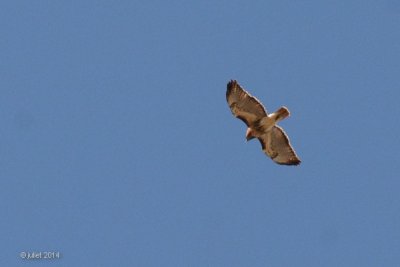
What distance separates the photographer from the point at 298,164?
3878cm

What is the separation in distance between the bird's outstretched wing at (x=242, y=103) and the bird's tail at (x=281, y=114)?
0.42 meters

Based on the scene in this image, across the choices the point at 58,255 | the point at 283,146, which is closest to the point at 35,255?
the point at 58,255

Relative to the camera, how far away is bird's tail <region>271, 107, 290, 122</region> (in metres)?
36.1

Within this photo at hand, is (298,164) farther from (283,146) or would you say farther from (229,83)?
(229,83)

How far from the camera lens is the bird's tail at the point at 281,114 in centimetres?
3607

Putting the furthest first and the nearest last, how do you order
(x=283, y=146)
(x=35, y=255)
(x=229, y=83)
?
(x=35, y=255), (x=283, y=146), (x=229, y=83)

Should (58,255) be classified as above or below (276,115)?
above

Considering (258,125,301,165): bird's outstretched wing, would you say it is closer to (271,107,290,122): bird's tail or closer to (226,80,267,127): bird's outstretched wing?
(271,107,290,122): bird's tail

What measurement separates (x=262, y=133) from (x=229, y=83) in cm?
318

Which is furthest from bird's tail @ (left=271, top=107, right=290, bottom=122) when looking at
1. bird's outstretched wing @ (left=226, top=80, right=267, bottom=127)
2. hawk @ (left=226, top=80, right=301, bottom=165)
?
bird's outstretched wing @ (left=226, top=80, right=267, bottom=127)

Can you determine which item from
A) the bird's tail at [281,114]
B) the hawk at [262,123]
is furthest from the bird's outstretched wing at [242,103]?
the bird's tail at [281,114]

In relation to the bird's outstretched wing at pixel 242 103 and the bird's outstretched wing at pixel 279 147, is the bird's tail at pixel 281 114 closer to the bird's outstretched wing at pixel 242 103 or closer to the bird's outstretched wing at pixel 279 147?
the bird's outstretched wing at pixel 242 103

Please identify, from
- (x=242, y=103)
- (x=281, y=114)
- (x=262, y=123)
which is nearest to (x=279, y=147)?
(x=262, y=123)

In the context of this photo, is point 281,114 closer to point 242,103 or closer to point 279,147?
point 242,103
